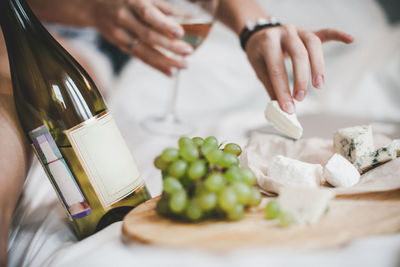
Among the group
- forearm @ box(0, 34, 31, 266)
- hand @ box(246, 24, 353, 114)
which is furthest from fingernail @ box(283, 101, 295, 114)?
forearm @ box(0, 34, 31, 266)

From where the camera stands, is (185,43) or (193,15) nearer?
(185,43)

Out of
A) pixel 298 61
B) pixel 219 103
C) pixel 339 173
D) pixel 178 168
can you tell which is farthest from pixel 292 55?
pixel 219 103

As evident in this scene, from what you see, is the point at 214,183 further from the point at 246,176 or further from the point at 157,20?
the point at 157,20

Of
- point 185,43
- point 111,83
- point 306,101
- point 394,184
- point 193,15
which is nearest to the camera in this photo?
point 394,184

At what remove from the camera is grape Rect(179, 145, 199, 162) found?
17.0 inches

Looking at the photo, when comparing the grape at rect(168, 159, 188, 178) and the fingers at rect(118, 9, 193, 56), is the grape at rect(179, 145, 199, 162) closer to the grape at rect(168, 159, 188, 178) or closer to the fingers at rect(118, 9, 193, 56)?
the grape at rect(168, 159, 188, 178)

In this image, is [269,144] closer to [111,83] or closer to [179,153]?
[179,153]

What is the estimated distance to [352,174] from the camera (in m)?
0.51

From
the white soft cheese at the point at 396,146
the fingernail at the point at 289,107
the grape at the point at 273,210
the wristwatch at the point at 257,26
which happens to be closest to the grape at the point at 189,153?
the grape at the point at 273,210

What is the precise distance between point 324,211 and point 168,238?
20 centimetres

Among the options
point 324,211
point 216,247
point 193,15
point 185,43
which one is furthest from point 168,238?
point 193,15

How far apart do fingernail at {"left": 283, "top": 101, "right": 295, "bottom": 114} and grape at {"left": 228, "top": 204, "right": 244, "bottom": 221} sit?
233 millimetres

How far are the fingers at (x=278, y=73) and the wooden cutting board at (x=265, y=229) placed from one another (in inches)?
7.9

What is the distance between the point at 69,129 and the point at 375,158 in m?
0.47
